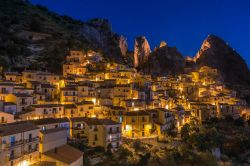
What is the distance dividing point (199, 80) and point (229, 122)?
105 feet

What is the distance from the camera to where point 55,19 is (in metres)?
140

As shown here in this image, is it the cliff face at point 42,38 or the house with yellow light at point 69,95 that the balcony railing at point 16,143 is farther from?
the cliff face at point 42,38

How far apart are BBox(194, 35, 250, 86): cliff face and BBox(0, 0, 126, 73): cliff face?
137ft

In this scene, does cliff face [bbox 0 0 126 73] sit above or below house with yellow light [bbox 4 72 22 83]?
above

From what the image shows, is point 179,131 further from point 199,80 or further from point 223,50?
point 223,50

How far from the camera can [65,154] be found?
35594mm

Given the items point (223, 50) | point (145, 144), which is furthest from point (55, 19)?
point (145, 144)

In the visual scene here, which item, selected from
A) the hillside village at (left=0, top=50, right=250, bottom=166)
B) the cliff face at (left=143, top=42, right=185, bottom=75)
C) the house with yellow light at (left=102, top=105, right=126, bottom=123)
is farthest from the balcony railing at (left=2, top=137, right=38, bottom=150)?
the cliff face at (left=143, top=42, right=185, bottom=75)

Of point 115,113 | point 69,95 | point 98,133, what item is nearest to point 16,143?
point 98,133

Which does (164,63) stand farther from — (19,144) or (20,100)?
(19,144)

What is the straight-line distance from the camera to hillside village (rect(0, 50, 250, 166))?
3491cm

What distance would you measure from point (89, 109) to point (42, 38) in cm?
5416

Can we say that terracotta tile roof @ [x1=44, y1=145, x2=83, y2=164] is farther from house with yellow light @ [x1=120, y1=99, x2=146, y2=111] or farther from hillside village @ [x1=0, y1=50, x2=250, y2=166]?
house with yellow light @ [x1=120, y1=99, x2=146, y2=111]

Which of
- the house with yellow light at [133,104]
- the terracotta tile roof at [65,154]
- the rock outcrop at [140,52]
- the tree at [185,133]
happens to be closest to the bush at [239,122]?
Answer: the tree at [185,133]
